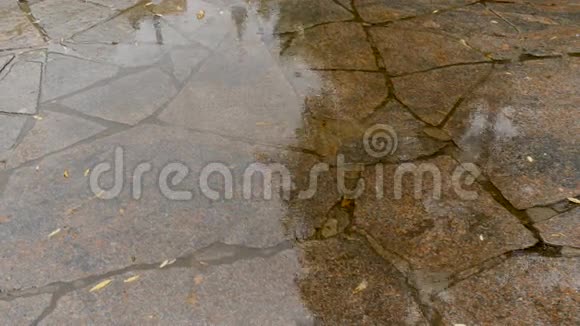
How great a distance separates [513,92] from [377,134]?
1.22 m

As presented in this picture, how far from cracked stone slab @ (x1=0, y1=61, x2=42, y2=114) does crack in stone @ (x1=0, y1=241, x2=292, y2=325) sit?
1676 mm

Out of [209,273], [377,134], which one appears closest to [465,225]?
[377,134]

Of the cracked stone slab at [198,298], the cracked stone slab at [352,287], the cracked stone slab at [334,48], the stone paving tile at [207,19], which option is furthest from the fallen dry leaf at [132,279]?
the stone paving tile at [207,19]

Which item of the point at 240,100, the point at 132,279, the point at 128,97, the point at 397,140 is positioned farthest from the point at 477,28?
the point at 132,279

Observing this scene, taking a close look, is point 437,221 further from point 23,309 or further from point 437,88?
point 23,309

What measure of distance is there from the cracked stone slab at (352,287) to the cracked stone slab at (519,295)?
7.4 inches

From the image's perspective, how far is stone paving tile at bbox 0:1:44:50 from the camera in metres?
4.61

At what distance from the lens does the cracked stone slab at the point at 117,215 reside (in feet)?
8.84

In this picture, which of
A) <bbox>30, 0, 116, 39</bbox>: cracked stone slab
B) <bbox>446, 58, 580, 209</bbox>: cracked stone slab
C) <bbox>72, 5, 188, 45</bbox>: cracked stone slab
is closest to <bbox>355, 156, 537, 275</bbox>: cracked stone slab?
<bbox>446, 58, 580, 209</bbox>: cracked stone slab

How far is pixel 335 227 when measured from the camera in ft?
9.42

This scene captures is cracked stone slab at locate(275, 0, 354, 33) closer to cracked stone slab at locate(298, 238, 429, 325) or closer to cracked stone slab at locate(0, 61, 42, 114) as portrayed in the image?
cracked stone slab at locate(0, 61, 42, 114)

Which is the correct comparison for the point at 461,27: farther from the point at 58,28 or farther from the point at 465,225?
the point at 58,28

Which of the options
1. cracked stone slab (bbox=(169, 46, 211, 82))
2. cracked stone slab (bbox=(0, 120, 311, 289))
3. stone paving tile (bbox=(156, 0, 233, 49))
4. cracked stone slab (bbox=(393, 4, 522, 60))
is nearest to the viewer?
cracked stone slab (bbox=(0, 120, 311, 289))

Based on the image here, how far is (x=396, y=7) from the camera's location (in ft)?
17.1
